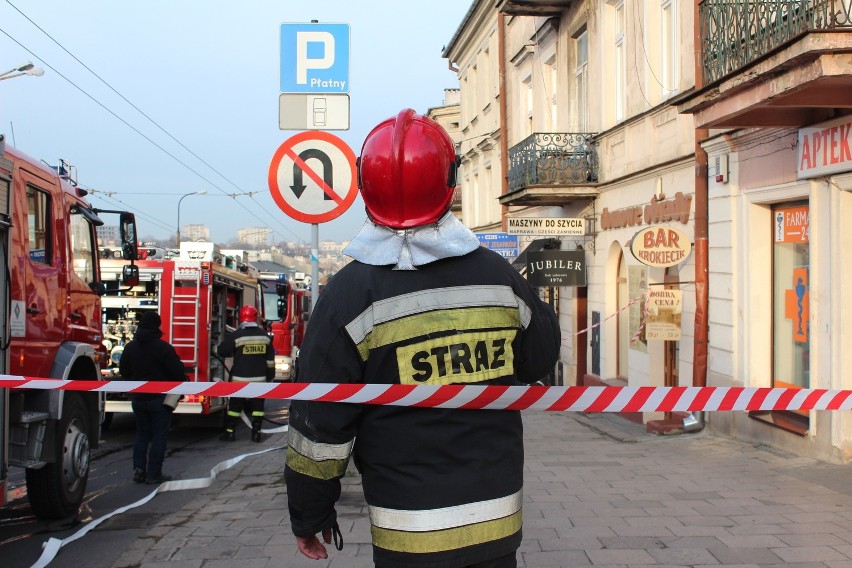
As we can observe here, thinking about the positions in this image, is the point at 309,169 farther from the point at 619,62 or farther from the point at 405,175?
the point at 619,62

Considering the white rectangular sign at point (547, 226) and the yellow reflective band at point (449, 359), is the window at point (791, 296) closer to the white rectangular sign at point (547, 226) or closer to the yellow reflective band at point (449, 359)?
the white rectangular sign at point (547, 226)

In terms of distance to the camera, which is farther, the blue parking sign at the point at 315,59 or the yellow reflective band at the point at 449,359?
the blue parking sign at the point at 315,59

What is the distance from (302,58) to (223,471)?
4.48 metres

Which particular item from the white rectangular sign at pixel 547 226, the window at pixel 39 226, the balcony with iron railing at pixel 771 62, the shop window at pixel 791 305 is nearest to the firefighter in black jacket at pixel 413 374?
the window at pixel 39 226

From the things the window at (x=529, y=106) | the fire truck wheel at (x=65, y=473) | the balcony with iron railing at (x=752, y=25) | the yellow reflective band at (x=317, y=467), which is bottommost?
the fire truck wheel at (x=65, y=473)

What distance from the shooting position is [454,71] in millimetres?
36125

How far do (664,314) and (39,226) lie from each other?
7979 millimetres

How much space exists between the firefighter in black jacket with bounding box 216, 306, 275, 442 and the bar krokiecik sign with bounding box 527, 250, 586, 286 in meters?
6.49

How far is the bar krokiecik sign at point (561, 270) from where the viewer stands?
16781 millimetres

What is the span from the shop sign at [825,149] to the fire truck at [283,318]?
13103 mm

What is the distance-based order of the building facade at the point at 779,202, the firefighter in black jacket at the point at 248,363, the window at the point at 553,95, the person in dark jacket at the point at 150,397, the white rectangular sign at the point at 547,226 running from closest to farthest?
1. the building facade at the point at 779,202
2. the person in dark jacket at the point at 150,397
3. the firefighter in black jacket at the point at 248,363
4. the white rectangular sign at the point at 547,226
5. the window at the point at 553,95

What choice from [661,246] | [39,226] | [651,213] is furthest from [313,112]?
[651,213]

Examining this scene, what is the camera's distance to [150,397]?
8703 millimetres

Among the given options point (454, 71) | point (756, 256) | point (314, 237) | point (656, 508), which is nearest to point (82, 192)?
point (314, 237)
